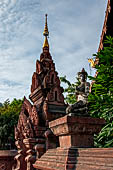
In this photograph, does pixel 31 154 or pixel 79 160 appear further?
pixel 31 154

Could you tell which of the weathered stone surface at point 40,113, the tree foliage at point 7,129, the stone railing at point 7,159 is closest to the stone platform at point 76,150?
the weathered stone surface at point 40,113

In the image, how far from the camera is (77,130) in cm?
337

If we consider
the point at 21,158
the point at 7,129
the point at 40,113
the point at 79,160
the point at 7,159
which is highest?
the point at 40,113

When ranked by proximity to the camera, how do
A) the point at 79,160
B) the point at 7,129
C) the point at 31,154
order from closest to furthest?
1. the point at 79,160
2. the point at 31,154
3. the point at 7,129

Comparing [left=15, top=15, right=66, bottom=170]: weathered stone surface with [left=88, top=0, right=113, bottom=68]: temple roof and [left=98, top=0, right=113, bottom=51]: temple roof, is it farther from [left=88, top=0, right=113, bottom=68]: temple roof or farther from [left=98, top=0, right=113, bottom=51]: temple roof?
[left=98, top=0, right=113, bottom=51]: temple roof

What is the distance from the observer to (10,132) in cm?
1673

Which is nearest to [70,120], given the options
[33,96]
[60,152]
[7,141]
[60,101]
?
[60,152]

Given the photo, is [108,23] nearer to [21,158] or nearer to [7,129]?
[21,158]

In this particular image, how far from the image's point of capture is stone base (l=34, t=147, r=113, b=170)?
243 cm

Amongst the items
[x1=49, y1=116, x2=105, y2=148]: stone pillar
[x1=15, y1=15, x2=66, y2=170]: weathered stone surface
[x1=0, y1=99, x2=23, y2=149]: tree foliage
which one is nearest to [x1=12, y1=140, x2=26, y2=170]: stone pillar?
[x1=15, y1=15, x2=66, y2=170]: weathered stone surface

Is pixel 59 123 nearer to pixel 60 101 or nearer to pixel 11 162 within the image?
pixel 60 101

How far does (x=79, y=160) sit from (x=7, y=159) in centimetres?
661

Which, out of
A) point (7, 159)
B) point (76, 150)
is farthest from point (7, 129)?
point (76, 150)

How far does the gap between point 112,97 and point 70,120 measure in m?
1.27
